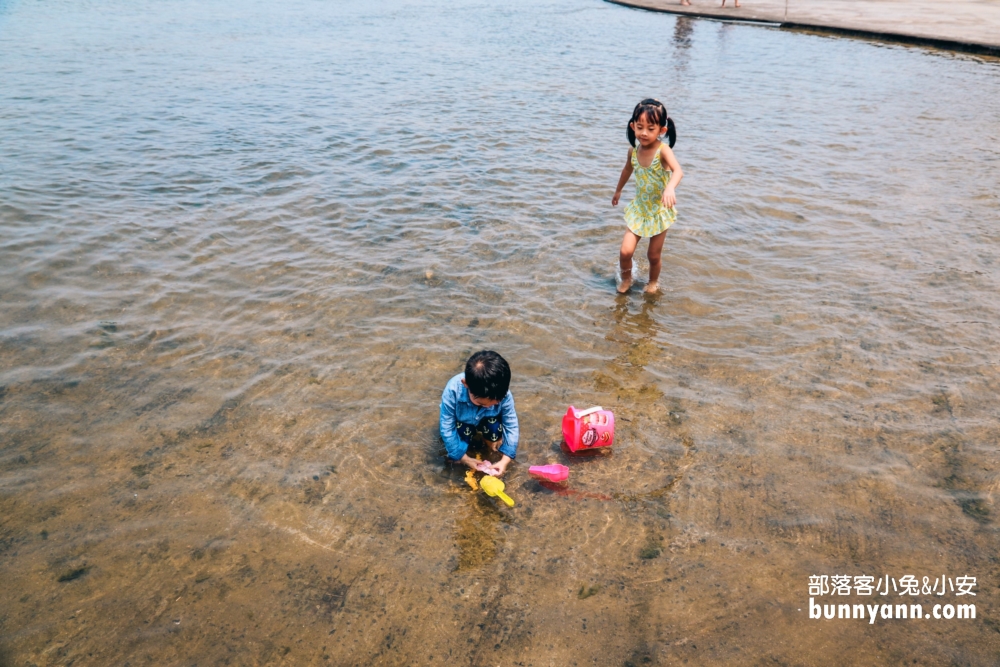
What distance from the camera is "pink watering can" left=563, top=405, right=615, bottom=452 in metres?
3.98

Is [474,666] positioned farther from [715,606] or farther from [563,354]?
[563,354]

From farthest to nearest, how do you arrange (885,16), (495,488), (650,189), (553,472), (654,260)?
(885,16) → (654,260) → (650,189) → (553,472) → (495,488)

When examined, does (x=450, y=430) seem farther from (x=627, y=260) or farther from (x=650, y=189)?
(x=650, y=189)

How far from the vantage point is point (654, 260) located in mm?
6066

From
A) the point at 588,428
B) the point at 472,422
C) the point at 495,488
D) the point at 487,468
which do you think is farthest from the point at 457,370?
the point at 495,488

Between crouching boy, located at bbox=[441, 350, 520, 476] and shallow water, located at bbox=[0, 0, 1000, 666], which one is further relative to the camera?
crouching boy, located at bbox=[441, 350, 520, 476]

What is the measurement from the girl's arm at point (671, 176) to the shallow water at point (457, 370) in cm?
107

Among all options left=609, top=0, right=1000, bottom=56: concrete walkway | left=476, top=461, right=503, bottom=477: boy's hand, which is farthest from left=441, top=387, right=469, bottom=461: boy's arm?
left=609, top=0, right=1000, bottom=56: concrete walkway

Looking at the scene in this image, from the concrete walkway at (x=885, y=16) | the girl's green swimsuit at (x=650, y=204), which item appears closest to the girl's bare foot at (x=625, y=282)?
the girl's green swimsuit at (x=650, y=204)

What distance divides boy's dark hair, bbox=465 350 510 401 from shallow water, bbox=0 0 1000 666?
0.71 m

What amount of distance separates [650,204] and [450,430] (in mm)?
3259

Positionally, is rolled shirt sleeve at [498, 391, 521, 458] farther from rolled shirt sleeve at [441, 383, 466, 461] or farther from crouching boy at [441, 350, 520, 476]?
rolled shirt sleeve at [441, 383, 466, 461]

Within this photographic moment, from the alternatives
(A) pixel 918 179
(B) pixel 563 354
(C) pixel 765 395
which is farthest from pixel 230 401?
(A) pixel 918 179

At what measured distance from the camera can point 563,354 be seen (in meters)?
5.20
